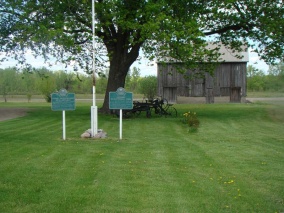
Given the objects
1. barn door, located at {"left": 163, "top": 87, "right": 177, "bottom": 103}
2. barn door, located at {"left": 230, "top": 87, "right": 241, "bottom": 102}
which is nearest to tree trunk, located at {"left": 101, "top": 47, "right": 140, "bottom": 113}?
barn door, located at {"left": 163, "top": 87, "right": 177, "bottom": 103}

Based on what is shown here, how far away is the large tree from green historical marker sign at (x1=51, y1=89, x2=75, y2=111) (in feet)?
16.3

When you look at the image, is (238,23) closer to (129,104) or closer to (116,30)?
(116,30)

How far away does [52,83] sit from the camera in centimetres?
4288

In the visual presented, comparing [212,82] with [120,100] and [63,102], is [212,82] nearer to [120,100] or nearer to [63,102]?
[120,100]

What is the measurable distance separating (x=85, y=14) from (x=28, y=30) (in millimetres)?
2891

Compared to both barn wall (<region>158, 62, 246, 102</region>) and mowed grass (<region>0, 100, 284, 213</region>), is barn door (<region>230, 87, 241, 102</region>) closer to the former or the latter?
barn wall (<region>158, 62, 246, 102</region>)

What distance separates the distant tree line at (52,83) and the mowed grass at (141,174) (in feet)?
89.4

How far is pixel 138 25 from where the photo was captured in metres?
17.2

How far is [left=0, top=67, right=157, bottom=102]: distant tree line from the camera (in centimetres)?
4266

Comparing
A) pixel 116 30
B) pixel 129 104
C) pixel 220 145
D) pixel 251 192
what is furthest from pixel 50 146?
pixel 116 30

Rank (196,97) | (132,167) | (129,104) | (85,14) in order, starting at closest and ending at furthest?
(132,167) → (129,104) → (85,14) → (196,97)

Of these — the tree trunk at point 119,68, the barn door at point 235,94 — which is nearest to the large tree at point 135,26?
the tree trunk at point 119,68

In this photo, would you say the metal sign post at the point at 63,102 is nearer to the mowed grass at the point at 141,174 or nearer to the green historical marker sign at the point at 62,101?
the green historical marker sign at the point at 62,101

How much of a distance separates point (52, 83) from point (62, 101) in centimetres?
3208
